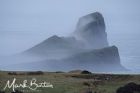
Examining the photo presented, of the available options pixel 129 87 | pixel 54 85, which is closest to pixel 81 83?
pixel 54 85

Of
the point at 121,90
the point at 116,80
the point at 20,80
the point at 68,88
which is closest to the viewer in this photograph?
the point at 121,90

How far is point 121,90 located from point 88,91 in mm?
4110

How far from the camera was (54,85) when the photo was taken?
5844 cm

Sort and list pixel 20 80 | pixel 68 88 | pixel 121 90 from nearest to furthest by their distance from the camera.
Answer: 1. pixel 121 90
2. pixel 68 88
3. pixel 20 80

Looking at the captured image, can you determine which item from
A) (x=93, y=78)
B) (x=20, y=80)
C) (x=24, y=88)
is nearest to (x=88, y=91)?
(x=24, y=88)

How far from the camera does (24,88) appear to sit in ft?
181

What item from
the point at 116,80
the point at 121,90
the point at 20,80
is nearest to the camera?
the point at 121,90

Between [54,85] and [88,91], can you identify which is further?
[54,85]

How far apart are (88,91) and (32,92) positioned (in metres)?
6.86

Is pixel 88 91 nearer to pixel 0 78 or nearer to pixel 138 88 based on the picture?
pixel 138 88

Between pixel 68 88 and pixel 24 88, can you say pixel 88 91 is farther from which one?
pixel 24 88

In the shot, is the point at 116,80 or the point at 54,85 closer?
the point at 54,85

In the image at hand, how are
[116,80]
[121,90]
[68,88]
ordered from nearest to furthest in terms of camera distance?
1. [121,90]
2. [68,88]
3. [116,80]

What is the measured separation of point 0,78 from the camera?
63656 mm
